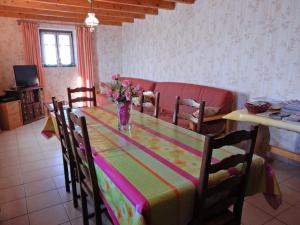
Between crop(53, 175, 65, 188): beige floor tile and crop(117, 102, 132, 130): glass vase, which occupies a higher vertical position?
crop(117, 102, 132, 130): glass vase

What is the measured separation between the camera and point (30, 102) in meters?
5.30

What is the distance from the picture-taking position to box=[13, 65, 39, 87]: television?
5.10 metres

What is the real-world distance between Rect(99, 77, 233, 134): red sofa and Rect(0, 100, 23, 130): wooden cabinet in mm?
3047

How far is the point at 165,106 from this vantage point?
14.8ft

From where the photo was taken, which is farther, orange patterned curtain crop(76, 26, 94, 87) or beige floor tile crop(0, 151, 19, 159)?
orange patterned curtain crop(76, 26, 94, 87)

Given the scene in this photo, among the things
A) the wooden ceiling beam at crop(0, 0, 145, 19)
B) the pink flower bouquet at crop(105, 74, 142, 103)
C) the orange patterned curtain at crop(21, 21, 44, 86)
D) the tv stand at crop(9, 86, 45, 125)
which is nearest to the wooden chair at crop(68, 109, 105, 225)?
the pink flower bouquet at crop(105, 74, 142, 103)

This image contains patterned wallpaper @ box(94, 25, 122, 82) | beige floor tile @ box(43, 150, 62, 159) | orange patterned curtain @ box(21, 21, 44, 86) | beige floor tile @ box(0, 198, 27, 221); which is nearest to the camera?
beige floor tile @ box(0, 198, 27, 221)

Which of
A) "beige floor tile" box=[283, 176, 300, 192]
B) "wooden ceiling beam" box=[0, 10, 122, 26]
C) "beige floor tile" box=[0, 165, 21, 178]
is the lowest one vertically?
"beige floor tile" box=[0, 165, 21, 178]

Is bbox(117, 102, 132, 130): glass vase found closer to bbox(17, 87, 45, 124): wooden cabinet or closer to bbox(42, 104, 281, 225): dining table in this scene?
bbox(42, 104, 281, 225): dining table

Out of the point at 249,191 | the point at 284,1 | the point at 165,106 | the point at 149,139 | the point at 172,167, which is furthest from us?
the point at 165,106

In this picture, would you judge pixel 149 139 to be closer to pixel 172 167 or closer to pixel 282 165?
pixel 172 167

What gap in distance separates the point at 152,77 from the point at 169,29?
1.24 metres

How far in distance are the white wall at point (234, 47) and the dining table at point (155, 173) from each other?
178cm

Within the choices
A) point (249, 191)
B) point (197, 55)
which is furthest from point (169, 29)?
point (249, 191)
